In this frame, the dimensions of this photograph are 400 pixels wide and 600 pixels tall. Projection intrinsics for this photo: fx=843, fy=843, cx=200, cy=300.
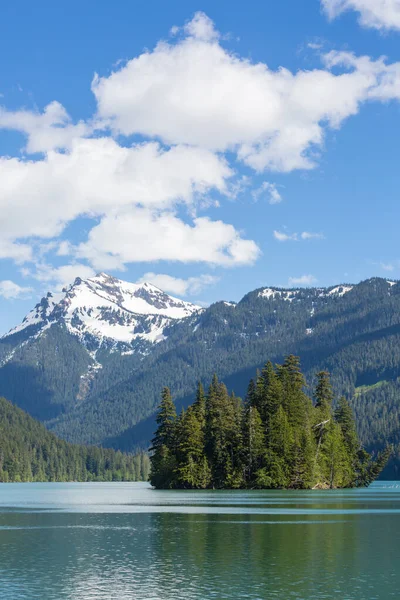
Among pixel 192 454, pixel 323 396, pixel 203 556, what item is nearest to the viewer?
pixel 203 556

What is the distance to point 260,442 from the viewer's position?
150 metres

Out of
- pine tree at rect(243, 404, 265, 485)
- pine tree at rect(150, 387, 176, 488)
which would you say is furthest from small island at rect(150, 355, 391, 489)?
pine tree at rect(150, 387, 176, 488)

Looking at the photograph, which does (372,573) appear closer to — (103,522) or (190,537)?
(190,537)

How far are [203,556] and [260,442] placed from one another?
3752 inches

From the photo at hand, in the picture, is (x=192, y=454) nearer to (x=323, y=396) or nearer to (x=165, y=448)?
(x=165, y=448)

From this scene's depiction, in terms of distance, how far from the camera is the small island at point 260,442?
151 m

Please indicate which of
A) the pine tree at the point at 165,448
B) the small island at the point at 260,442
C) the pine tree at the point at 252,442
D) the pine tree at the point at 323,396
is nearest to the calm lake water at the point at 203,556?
the pine tree at the point at 252,442

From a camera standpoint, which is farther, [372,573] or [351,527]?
[351,527]

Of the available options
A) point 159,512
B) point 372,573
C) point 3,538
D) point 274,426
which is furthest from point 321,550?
point 274,426

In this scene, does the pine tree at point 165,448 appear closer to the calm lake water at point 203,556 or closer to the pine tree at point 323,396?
the pine tree at point 323,396

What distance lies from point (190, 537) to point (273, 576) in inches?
776

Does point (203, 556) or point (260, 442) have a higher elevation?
point (260, 442)

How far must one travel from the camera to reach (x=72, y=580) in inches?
1837

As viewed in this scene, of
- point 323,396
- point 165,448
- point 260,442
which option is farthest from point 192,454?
point 323,396
